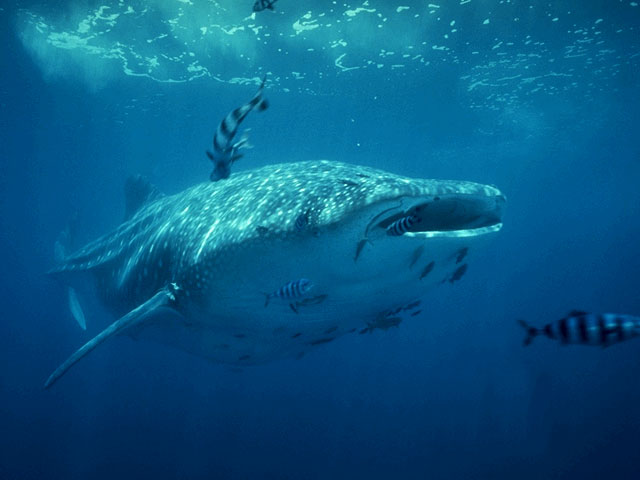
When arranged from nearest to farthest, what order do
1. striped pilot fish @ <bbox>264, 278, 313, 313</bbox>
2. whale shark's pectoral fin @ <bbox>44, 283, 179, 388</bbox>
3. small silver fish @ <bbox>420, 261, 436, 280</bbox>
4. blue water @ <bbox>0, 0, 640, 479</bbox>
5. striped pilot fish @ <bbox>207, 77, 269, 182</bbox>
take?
small silver fish @ <bbox>420, 261, 436, 280</bbox>, striped pilot fish @ <bbox>264, 278, 313, 313</bbox>, striped pilot fish @ <bbox>207, 77, 269, 182</bbox>, whale shark's pectoral fin @ <bbox>44, 283, 179, 388</bbox>, blue water @ <bbox>0, 0, 640, 479</bbox>

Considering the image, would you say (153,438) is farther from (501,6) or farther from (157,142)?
(157,142)

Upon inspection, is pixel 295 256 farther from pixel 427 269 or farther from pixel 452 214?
pixel 452 214

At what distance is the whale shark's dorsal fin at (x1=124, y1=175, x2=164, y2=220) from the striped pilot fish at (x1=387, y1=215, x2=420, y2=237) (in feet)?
26.6

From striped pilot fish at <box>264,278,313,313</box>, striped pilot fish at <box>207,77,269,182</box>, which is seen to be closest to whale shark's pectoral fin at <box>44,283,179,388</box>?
striped pilot fish at <box>207,77,269,182</box>

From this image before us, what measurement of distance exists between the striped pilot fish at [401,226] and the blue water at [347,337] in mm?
3444

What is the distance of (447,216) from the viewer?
367 centimetres

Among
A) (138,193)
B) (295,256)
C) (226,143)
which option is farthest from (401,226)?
(138,193)

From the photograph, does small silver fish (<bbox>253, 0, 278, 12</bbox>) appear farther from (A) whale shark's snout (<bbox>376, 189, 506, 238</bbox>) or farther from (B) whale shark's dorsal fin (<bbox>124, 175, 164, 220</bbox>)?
(B) whale shark's dorsal fin (<bbox>124, 175, 164, 220</bbox>)

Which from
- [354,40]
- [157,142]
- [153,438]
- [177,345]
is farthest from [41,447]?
[157,142]

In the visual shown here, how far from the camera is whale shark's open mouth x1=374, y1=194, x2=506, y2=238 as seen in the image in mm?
3088

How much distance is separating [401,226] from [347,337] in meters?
24.5

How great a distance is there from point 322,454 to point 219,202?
11480mm

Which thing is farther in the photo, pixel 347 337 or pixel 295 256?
pixel 347 337

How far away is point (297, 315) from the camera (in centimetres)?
448
